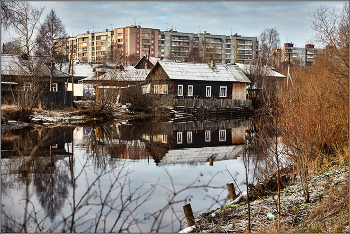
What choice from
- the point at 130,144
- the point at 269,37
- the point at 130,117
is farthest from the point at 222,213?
the point at 269,37

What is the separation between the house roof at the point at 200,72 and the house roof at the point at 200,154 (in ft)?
75.8

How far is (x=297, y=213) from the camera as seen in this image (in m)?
6.84

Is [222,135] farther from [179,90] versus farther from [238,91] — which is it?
[238,91]

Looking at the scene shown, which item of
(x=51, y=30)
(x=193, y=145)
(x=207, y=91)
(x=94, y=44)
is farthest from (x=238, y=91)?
(x=94, y=44)

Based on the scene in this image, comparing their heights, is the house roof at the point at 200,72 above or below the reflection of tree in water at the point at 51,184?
above

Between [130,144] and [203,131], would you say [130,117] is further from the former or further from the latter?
[130,144]

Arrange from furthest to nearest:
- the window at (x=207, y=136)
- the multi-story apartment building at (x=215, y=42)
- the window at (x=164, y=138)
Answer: the multi-story apartment building at (x=215, y=42), the window at (x=207, y=136), the window at (x=164, y=138)

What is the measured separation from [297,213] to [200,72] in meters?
34.9

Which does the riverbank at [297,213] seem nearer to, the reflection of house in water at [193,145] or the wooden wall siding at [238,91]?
the reflection of house in water at [193,145]

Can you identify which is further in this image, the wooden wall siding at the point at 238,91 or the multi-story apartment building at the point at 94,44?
the multi-story apartment building at the point at 94,44

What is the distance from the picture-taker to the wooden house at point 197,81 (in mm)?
39000

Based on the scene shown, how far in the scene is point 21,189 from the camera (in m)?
8.67

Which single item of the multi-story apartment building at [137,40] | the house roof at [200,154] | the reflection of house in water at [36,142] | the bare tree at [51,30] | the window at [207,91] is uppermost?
the multi-story apartment building at [137,40]

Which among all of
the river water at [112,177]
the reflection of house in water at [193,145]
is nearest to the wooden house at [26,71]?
the river water at [112,177]
